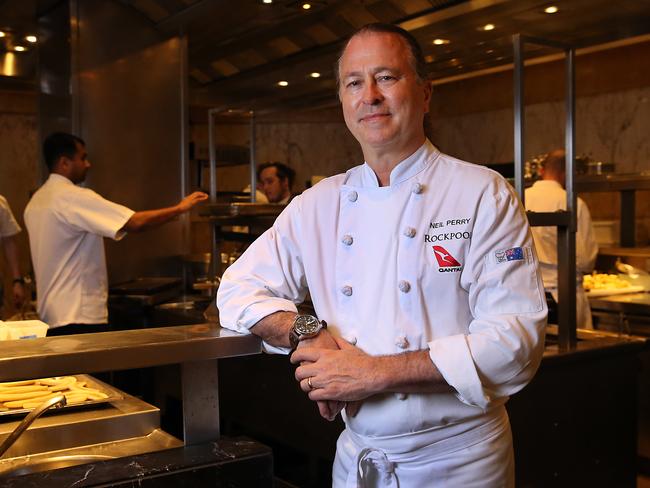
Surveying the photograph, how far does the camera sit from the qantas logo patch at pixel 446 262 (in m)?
1.63

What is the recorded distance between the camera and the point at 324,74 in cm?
437

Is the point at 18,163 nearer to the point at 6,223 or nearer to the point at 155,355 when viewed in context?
the point at 6,223

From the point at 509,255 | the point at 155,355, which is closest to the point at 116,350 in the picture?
the point at 155,355

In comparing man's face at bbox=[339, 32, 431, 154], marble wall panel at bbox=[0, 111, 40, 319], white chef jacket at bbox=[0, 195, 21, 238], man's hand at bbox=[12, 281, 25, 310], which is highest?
marble wall panel at bbox=[0, 111, 40, 319]

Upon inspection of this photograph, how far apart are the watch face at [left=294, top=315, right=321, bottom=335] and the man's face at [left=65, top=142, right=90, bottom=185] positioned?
125 inches

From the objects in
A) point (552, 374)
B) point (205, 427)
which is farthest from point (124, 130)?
point (205, 427)

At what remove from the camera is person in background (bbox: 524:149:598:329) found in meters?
4.82

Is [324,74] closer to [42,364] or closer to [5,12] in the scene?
[5,12]

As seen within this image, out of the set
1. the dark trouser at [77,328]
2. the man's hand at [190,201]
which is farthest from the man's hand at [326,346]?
the dark trouser at [77,328]

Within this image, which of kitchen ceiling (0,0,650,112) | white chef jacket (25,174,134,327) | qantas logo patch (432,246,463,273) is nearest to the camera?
qantas logo patch (432,246,463,273)

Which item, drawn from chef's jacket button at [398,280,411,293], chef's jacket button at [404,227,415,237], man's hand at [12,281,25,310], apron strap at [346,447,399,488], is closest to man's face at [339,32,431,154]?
chef's jacket button at [404,227,415,237]

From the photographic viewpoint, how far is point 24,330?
2.34m

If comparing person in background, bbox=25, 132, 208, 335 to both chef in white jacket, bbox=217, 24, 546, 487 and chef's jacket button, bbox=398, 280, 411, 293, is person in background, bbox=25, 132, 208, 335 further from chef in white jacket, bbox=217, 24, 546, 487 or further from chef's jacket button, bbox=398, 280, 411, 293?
chef's jacket button, bbox=398, 280, 411, 293

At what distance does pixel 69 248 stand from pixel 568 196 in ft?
8.85
